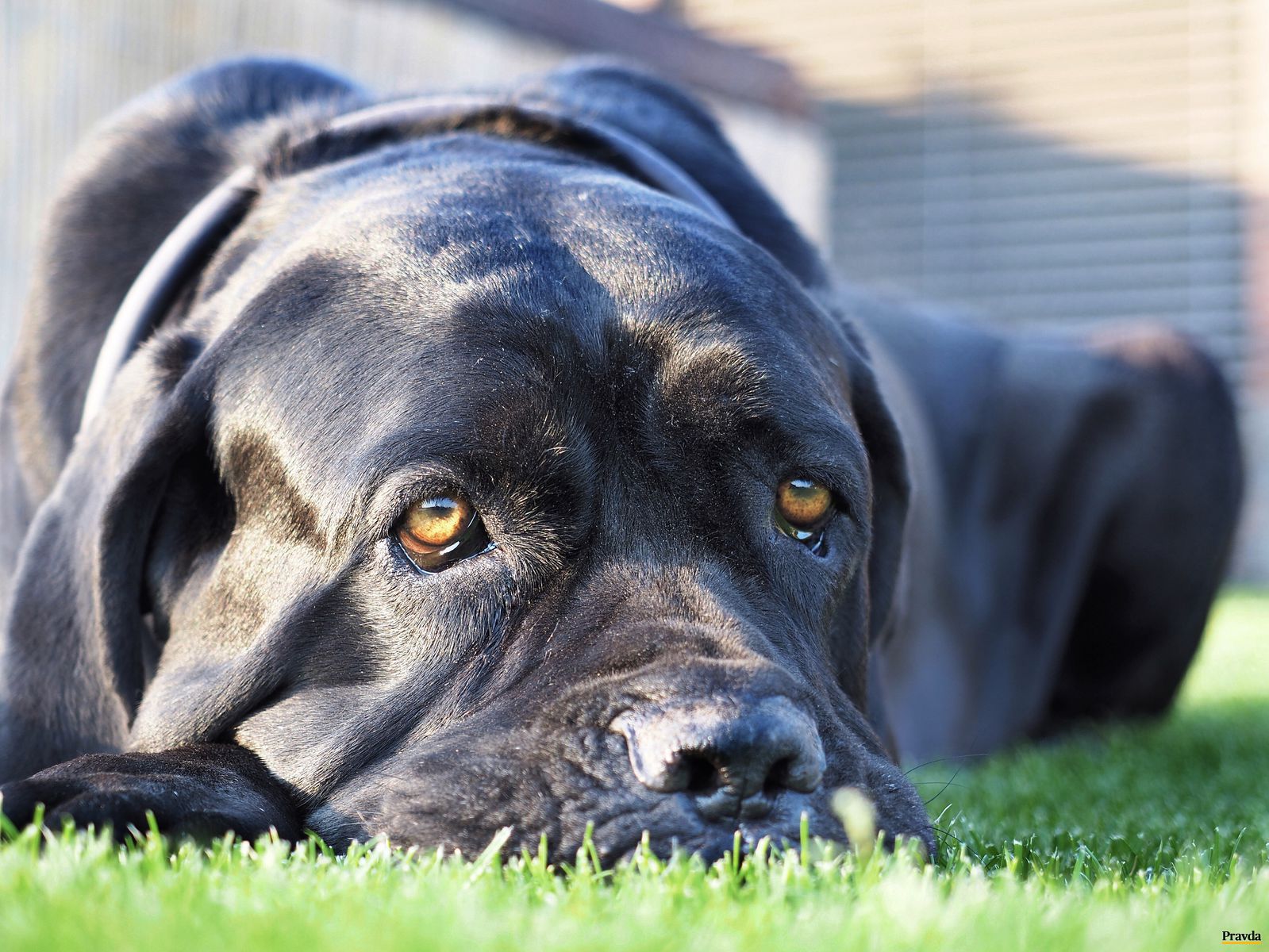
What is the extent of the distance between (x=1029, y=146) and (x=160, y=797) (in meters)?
13.9

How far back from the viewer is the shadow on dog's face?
6.84ft

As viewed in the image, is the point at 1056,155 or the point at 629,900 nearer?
the point at 629,900

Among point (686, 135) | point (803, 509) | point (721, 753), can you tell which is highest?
point (686, 135)

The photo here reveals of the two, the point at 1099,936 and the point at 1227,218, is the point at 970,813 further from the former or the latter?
the point at 1227,218

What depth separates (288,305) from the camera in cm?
271

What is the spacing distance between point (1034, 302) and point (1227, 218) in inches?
73.8

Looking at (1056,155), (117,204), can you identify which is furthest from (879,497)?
(1056,155)

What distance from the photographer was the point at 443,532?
2404 millimetres

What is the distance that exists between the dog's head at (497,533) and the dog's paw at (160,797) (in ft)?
0.30

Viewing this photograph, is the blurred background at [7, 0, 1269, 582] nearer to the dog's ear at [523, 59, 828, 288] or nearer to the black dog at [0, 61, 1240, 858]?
the dog's ear at [523, 59, 828, 288]

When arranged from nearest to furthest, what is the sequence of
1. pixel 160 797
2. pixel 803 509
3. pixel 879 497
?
pixel 160 797, pixel 803 509, pixel 879 497

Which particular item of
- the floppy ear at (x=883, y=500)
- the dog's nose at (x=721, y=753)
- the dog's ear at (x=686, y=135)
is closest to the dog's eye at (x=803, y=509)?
the floppy ear at (x=883, y=500)

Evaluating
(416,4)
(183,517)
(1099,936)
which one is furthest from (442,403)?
(416,4)

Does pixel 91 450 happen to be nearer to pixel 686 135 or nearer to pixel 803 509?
pixel 803 509
